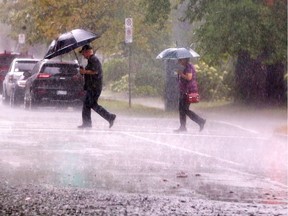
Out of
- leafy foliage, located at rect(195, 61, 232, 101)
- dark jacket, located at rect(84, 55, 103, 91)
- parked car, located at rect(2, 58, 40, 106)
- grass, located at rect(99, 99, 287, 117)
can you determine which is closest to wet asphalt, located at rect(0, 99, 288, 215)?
dark jacket, located at rect(84, 55, 103, 91)

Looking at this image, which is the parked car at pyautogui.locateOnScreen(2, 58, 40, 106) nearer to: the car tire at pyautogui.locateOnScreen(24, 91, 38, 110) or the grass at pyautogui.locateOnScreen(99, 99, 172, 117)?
the car tire at pyautogui.locateOnScreen(24, 91, 38, 110)

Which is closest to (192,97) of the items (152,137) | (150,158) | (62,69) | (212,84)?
(152,137)

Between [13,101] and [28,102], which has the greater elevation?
[28,102]

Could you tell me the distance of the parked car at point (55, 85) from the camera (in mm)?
34750

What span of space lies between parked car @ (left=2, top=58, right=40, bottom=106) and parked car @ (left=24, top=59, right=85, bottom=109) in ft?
8.96

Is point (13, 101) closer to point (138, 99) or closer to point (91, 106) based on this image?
point (138, 99)

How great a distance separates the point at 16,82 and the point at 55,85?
3.87 metres

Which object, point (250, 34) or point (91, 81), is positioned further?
point (250, 34)

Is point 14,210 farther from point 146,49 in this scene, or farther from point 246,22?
point 146,49

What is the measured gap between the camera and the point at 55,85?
34.8m

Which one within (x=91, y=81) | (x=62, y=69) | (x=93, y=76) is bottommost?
(x=62, y=69)

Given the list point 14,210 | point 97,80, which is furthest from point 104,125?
point 14,210

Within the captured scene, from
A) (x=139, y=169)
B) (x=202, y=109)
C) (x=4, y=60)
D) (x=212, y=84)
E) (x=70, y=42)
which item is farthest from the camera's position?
(x=4, y=60)

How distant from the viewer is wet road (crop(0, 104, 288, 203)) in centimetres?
1364
